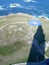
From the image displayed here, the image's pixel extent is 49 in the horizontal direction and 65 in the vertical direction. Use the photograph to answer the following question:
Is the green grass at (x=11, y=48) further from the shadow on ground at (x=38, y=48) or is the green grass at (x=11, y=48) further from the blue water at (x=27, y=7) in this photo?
the blue water at (x=27, y=7)

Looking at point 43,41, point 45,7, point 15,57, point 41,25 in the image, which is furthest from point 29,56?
point 45,7

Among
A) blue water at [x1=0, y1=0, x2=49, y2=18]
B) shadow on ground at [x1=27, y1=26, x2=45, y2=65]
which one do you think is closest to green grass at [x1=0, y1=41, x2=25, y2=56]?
shadow on ground at [x1=27, y1=26, x2=45, y2=65]

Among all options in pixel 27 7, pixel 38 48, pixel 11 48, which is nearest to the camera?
pixel 11 48

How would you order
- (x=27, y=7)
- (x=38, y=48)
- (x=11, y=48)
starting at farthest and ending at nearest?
(x=27, y=7), (x=38, y=48), (x=11, y=48)

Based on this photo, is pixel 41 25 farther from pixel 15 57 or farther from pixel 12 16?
pixel 15 57

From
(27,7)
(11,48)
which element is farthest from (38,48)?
(27,7)

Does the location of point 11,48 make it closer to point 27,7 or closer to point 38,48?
point 38,48

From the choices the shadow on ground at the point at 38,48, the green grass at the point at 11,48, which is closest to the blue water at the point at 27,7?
the shadow on ground at the point at 38,48
